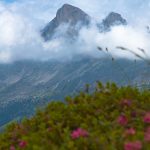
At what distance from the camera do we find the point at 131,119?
323 inches

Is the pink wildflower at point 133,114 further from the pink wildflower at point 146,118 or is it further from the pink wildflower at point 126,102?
the pink wildflower at point 146,118

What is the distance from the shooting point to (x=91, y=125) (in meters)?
8.50

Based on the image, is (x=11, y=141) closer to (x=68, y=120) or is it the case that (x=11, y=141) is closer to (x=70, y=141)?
(x=68, y=120)

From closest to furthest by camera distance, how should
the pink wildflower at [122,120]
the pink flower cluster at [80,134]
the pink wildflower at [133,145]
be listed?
the pink wildflower at [133,145]
the pink flower cluster at [80,134]
the pink wildflower at [122,120]

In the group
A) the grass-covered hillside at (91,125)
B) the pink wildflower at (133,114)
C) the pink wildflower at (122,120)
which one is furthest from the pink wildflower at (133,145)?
the pink wildflower at (133,114)

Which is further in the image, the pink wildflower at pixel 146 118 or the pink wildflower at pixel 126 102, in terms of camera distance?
the pink wildflower at pixel 126 102

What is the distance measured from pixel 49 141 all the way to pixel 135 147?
2.04 metres

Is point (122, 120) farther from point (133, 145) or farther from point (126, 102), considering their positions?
point (133, 145)

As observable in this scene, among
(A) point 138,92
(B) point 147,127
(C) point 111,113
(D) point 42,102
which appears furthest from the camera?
(D) point 42,102

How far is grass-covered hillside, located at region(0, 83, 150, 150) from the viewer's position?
7035mm

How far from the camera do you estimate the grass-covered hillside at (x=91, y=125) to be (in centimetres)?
703

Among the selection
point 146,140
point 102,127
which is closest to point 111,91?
point 102,127

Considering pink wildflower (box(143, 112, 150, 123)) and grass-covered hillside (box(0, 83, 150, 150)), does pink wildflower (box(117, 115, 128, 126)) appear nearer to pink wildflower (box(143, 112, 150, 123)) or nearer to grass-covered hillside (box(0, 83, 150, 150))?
grass-covered hillside (box(0, 83, 150, 150))

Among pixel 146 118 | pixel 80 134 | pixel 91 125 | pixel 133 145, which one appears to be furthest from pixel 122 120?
pixel 133 145
